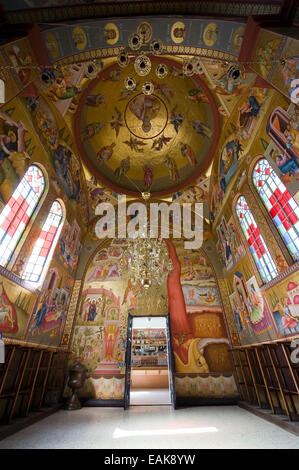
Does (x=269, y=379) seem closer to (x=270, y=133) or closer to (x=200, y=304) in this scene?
(x=200, y=304)

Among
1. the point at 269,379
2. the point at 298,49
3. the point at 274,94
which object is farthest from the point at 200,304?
the point at 298,49

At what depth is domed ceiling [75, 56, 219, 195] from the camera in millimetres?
8664

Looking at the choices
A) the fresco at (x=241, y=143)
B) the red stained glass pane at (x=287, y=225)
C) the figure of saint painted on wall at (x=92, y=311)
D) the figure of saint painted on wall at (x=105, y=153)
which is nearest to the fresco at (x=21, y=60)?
the figure of saint painted on wall at (x=105, y=153)

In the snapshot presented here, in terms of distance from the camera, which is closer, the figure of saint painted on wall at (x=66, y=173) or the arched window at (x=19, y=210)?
the arched window at (x=19, y=210)

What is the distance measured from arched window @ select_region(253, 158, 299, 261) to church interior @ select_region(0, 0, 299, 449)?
0.19 ft

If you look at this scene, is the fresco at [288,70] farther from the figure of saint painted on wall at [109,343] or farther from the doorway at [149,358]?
the doorway at [149,358]

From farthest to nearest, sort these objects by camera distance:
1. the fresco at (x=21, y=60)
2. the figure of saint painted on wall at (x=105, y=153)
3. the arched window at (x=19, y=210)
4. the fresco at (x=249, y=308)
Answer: the figure of saint painted on wall at (x=105, y=153), the fresco at (x=249, y=308), the arched window at (x=19, y=210), the fresco at (x=21, y=60)

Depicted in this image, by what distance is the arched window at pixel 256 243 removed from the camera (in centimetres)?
713

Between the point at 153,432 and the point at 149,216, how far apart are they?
9.98m

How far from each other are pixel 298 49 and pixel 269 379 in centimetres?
952

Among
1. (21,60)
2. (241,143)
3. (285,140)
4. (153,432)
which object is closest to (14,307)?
(153,432)

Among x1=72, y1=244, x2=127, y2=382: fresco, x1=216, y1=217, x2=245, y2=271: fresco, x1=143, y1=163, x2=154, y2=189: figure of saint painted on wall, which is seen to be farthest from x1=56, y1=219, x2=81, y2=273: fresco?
x1=216, y1=217, x2=245, y2=271: fresco

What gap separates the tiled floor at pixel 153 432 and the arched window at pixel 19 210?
14.5 feet

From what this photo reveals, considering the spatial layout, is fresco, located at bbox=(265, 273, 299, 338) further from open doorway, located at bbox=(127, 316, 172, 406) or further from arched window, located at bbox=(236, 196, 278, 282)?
open doorway, located at bbox=(127, 316, 172, 406)
